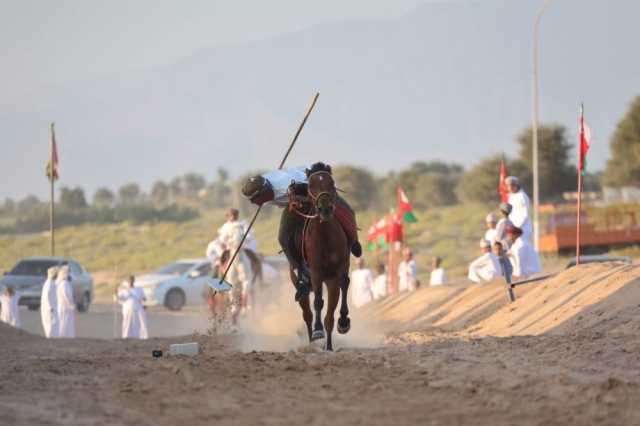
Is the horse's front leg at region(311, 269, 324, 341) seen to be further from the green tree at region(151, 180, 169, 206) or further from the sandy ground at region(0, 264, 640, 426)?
the green tree at region(151, 180, 169, 206)

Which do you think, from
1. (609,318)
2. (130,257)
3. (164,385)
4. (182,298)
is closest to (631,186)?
(130,257)

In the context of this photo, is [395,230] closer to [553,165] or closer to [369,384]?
[369,384]

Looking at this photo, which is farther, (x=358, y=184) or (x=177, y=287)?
(x=358, y=184)

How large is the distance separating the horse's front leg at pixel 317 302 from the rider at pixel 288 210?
436 mm

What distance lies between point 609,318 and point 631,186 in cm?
6271

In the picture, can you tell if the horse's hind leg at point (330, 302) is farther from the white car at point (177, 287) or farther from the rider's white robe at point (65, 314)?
the white car at point (177, 287)

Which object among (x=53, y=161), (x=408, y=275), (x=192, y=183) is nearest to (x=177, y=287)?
(x=53, y=161)

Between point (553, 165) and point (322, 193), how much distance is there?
61857 mm

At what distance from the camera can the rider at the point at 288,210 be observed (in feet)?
51.3

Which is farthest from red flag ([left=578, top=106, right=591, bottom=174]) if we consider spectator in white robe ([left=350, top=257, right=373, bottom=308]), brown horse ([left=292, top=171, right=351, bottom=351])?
spectator in white robe ([left=350, top=257, right=373, bottom=308])

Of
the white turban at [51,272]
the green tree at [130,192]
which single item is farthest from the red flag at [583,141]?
the green tree at [130,192]

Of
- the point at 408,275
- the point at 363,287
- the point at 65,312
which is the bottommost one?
the point at 65,312

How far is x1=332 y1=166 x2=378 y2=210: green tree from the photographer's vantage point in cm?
9012

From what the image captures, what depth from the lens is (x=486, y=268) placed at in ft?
88.4
